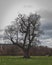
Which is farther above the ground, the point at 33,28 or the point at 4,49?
the point at 33,28

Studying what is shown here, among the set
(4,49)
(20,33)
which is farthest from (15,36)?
(4,49)

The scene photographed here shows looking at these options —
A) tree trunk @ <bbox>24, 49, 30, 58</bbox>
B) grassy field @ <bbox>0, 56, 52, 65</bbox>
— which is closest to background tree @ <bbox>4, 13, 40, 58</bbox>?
tree trunk @ <bbox>24, 49, 30, 58</bbox>

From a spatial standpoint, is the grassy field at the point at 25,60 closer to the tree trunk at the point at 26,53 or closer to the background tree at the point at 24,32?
the tree trunk at the point at 26,53

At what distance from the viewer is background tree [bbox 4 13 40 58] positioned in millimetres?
11664

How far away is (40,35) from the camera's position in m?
11.5

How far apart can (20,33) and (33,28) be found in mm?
616

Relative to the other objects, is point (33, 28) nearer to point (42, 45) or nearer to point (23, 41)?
point (23, 41)

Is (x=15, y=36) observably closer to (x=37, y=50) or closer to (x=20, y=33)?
(x=20, y=33)

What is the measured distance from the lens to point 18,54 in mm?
11328

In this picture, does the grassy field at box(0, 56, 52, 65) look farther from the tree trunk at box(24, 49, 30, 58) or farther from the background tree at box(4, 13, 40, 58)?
the background tree at box(4, 13, 40, 58)

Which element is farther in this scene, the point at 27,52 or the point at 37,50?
the point at 27,52

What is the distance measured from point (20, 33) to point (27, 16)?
67 cm

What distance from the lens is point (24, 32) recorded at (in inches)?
476

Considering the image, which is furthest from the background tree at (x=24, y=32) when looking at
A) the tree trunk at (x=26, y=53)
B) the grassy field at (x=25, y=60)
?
the grassy field at (x=25, y=60)
